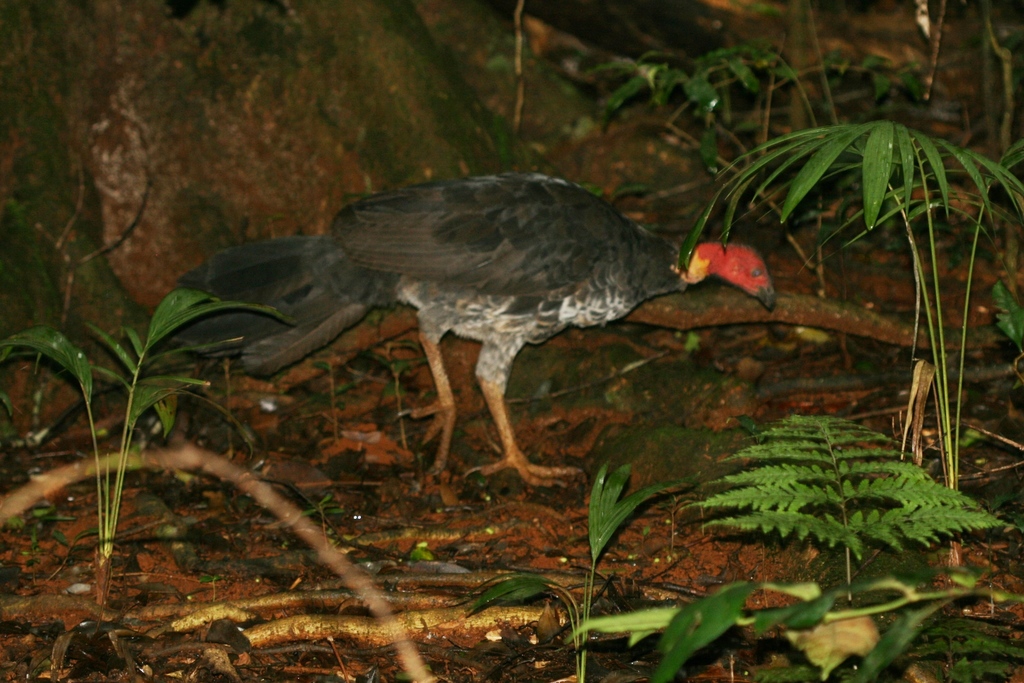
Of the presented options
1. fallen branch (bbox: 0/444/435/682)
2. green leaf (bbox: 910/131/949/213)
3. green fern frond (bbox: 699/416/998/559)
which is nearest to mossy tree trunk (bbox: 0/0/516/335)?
fallen branch (bbox: 0/444/435/682)

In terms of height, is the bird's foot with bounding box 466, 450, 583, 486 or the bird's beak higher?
the bird's beak

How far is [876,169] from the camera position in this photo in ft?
7.93

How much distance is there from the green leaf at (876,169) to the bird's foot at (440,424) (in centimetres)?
266

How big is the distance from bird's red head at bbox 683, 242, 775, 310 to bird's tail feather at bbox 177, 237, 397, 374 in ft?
5.13

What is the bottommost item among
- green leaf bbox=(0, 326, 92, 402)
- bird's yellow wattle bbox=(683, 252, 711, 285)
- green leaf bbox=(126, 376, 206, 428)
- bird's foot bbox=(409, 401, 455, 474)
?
bird's foot bbox=(409, 401, 455, 474)

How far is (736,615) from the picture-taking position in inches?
54.6

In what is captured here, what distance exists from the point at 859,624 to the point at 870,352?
3695 mm

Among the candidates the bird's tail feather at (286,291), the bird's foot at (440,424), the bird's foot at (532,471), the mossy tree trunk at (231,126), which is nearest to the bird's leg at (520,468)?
the bird's foot at (532,471)

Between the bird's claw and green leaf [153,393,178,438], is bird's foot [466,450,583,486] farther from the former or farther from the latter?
green leaf [153,393,178,438]

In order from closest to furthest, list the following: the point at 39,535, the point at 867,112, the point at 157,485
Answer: the point at 39,535 < the point at 157,485 < the point at 867,112

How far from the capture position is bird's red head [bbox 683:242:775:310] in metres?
4.71

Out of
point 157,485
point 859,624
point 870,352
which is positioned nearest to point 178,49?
point 157,485

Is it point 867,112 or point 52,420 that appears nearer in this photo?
point 52,420

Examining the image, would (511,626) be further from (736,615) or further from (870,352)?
(870,352)
